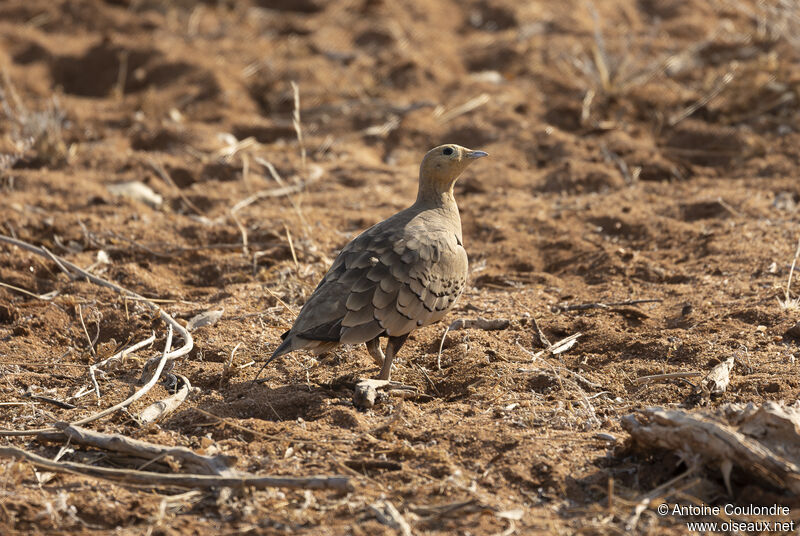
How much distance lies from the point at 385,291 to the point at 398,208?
2813 millimetres

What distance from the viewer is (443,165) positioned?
5328mm

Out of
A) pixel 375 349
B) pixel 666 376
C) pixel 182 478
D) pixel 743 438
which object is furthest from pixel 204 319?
pixel 743 438

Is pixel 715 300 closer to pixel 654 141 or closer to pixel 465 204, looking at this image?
pixel 465 204

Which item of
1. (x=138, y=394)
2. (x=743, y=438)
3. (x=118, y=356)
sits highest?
(x=743, y=438)

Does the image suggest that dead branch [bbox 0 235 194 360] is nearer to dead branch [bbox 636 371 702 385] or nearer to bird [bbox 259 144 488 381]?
bird [bbox 259 144 488 381]

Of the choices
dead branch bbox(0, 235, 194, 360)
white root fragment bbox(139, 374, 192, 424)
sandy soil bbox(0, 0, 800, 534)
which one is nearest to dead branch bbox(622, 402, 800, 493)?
sandy soil bbox(0, 0, 800, 534)

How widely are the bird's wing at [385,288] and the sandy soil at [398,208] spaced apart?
37 cm

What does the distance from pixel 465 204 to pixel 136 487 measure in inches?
173

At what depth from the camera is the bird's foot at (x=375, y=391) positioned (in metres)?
4.34

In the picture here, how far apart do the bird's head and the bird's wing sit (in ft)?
1.84

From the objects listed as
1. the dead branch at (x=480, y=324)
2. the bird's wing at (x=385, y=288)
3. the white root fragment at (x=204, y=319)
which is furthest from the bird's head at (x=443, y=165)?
A: the white root fragment at (x=204, y=319)

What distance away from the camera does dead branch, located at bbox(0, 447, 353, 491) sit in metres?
3.47

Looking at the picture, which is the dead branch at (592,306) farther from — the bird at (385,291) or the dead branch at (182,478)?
the dead branch at (182,478)

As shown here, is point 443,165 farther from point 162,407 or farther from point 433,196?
point 162,407
